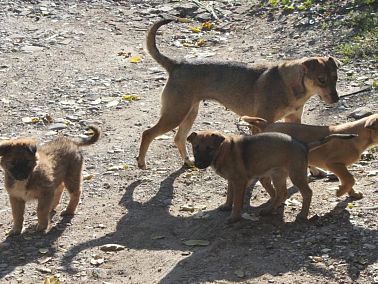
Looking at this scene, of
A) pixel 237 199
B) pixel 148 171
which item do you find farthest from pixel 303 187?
pixel 148 171

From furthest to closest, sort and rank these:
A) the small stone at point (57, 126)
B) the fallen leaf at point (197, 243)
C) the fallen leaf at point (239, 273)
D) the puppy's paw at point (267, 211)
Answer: the small stone at point (57, 126) → the puppy's paw at point (267, 211) → the fallen leaf at point (197, 243) → the fallen leaf at point (239, 273)

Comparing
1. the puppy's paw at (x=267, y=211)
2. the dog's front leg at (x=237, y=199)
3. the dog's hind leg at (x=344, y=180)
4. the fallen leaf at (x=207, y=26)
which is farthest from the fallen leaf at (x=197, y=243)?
the fallen leaf at (x=207, y=26)

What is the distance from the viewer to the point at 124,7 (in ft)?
54.5

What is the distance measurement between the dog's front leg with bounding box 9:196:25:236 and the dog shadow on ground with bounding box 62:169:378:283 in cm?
62

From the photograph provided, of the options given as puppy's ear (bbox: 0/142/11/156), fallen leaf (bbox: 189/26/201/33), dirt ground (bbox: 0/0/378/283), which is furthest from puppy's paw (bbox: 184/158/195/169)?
fallen leaf (bbox: 189/26/201/33)

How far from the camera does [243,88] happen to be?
966 centimetres

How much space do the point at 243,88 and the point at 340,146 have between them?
6.04 feet

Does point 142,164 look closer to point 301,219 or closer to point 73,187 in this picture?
point 73,187

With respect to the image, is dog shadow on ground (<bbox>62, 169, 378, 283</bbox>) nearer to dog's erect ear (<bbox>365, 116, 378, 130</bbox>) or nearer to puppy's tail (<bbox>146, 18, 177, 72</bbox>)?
dog's erect ear (<bbox>365, 116, 378, 130</bbox>)

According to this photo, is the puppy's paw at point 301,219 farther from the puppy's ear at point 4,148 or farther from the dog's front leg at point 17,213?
the puppy's ear at point 4,148

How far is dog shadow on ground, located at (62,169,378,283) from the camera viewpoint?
6934 mm

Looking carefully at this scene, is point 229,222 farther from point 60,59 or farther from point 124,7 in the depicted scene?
point 124,7

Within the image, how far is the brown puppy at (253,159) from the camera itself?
25.1 ft

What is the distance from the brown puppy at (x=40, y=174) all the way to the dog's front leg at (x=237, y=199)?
5.51ft
